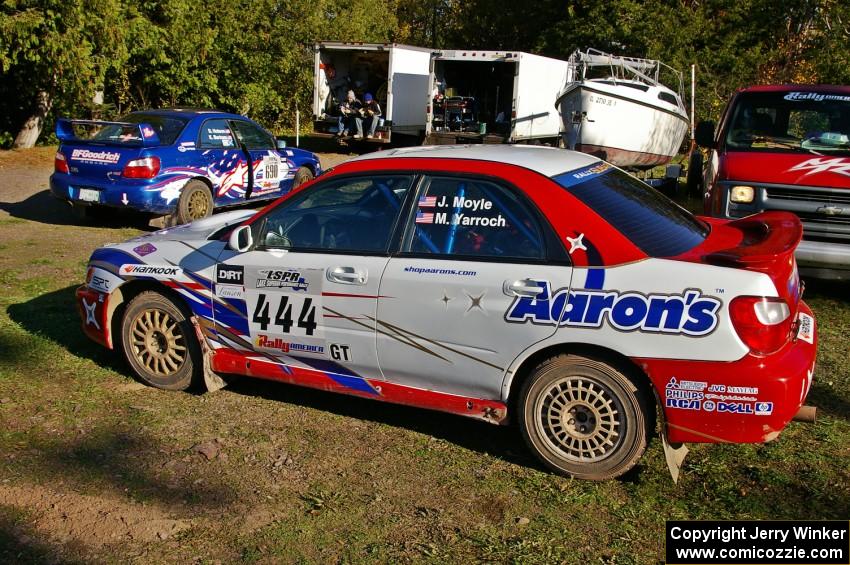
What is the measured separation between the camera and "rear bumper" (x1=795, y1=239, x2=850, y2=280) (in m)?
6.96

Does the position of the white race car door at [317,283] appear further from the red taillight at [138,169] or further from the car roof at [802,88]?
the red taillight at [138,169]

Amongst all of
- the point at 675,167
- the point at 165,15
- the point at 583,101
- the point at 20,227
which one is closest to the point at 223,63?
the point at 165,15

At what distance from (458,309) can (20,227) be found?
29.8 feet

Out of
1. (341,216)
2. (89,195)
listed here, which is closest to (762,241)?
(341,216)

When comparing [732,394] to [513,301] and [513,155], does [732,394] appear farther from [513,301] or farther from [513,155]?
[513,155]

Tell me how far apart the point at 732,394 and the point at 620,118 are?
13.5 metres

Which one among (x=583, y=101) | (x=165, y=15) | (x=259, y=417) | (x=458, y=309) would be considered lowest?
(x=259, y=417)

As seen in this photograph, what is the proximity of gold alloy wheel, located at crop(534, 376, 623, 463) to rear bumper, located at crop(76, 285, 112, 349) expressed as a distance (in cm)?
312

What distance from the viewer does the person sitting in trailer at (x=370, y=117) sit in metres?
21.4

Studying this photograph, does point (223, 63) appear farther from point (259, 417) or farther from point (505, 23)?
point (259, 417)

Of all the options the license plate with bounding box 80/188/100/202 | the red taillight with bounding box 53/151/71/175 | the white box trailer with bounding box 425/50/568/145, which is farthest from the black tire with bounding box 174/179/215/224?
the white box trailer with bounding box 425/50/568/145

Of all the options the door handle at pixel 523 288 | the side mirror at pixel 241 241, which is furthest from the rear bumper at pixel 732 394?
the side mirror at pixel 241 241

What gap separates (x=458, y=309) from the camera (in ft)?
14.3

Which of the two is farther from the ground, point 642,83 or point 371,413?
point 642,83
